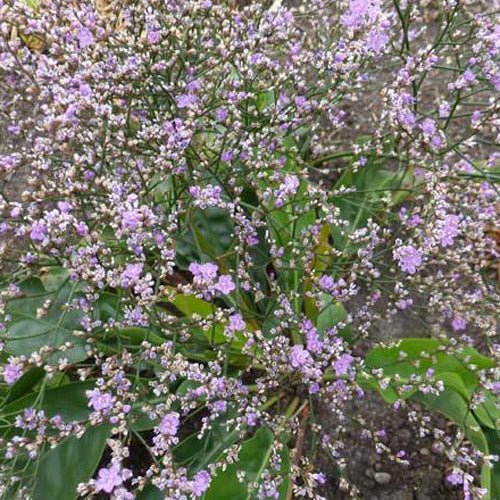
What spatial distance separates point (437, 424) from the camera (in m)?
2.72

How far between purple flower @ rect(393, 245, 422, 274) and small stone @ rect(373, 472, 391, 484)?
1172mm

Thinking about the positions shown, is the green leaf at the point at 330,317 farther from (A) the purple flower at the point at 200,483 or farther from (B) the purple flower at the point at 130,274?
(B) the purple flower at the point at 130,274

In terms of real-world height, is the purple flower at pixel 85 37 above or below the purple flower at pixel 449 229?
above

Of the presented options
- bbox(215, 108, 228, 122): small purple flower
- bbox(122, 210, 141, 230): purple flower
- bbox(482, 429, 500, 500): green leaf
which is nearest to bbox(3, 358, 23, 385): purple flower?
bbox(122, 210, 141, 230): purple flower

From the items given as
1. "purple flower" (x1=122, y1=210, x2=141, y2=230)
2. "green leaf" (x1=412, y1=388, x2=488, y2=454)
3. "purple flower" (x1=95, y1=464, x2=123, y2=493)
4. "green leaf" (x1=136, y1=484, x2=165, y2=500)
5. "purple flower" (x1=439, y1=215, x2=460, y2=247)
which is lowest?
"green leaf" (x1=136, y1=484, x2=165, y2=500)

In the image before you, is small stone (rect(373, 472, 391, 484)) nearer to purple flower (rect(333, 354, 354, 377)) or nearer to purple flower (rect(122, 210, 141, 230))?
purple flower (rect(333, 354, 354, 377))

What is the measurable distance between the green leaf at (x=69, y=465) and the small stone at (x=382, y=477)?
126 cm

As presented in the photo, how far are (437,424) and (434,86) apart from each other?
6.67ft

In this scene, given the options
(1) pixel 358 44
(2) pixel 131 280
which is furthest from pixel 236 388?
(1) pixel 358 44

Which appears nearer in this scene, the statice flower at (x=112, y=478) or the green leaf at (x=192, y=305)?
the statice flower at (x=112, y=478)

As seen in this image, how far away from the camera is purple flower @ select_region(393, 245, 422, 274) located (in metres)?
1.85

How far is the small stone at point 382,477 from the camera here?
264 centimetres

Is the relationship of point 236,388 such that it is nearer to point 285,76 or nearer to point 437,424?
point 285,76

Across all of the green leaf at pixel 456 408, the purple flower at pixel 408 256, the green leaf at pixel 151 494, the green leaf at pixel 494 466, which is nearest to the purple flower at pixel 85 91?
the purple flower at pixel 408 256
